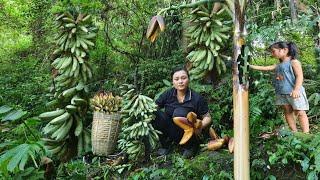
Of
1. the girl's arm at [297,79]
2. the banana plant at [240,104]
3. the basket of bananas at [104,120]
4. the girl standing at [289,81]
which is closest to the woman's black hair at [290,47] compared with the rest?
the girl standing at [289,81]

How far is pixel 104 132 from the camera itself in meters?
4.46

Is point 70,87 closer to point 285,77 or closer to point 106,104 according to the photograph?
point 106,104

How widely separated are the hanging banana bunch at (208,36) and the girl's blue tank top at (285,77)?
0.58m

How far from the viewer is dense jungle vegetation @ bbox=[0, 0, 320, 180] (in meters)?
3.63

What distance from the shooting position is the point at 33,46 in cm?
815

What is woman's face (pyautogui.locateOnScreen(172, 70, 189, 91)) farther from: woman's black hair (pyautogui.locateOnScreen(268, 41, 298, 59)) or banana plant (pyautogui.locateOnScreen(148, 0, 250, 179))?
banana plant (pyautogui.locateOnScreen(148, 0, 250, 179))

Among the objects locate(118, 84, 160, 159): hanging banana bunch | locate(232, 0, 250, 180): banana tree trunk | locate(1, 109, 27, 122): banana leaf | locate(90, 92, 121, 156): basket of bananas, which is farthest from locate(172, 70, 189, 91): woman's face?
locate(1, 109, 27, 122): banana leaf

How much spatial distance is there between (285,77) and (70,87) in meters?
2.26

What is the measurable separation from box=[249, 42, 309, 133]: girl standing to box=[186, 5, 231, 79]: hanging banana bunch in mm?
566

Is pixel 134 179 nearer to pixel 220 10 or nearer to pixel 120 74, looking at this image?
pixel 220 10

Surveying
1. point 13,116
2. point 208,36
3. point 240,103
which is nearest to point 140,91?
point 208,36

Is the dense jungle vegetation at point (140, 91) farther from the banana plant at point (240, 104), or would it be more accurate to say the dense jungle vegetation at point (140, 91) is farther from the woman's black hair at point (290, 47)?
the woman's black hair at point (290, 47)

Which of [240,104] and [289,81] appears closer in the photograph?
[240,104]

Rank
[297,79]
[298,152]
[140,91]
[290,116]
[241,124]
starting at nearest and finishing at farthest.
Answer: [241,124] < [298,152] < [297,79] < [290,116] < [140,91]
